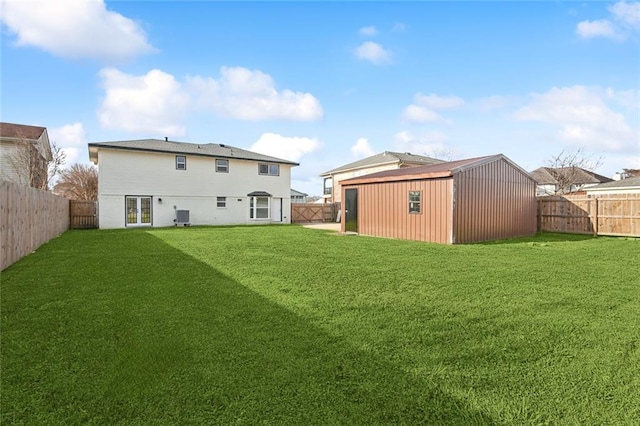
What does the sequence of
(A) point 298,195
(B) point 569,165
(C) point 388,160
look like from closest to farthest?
(C) point 388,160, (B) point 569,165, (A) point 298,195

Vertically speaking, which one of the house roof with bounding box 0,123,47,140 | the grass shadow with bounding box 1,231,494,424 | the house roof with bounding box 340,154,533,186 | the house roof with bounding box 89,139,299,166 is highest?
the house roof with bounding box 0,123,47,140

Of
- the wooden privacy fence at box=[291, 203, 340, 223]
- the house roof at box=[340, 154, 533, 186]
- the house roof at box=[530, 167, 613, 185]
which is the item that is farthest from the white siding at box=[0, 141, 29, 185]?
the house roof at box=[530, 167, 613, 185]

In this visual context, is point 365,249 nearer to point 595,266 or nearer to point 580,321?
point 595,266

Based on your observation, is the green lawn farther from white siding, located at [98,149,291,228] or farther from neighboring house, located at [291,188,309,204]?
neighboring house, located at [291,188,309,204]

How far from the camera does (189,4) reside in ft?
Answer: 33.0

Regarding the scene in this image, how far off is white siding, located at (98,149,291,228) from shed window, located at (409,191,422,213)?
12.3 m

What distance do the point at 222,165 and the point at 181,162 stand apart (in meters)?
2.42

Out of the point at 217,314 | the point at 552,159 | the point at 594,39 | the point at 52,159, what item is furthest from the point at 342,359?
the point at 552,159

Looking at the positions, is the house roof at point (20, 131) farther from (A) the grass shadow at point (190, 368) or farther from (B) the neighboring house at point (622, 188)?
(B) the neighboring house at point (622, 188)

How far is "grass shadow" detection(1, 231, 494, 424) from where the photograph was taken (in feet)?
7.09

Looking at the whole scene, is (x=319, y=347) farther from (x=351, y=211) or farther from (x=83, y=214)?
(x=83, y=214)

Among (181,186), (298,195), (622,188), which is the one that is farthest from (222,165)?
(298,195)

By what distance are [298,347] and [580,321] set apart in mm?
3179

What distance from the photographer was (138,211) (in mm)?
18938
